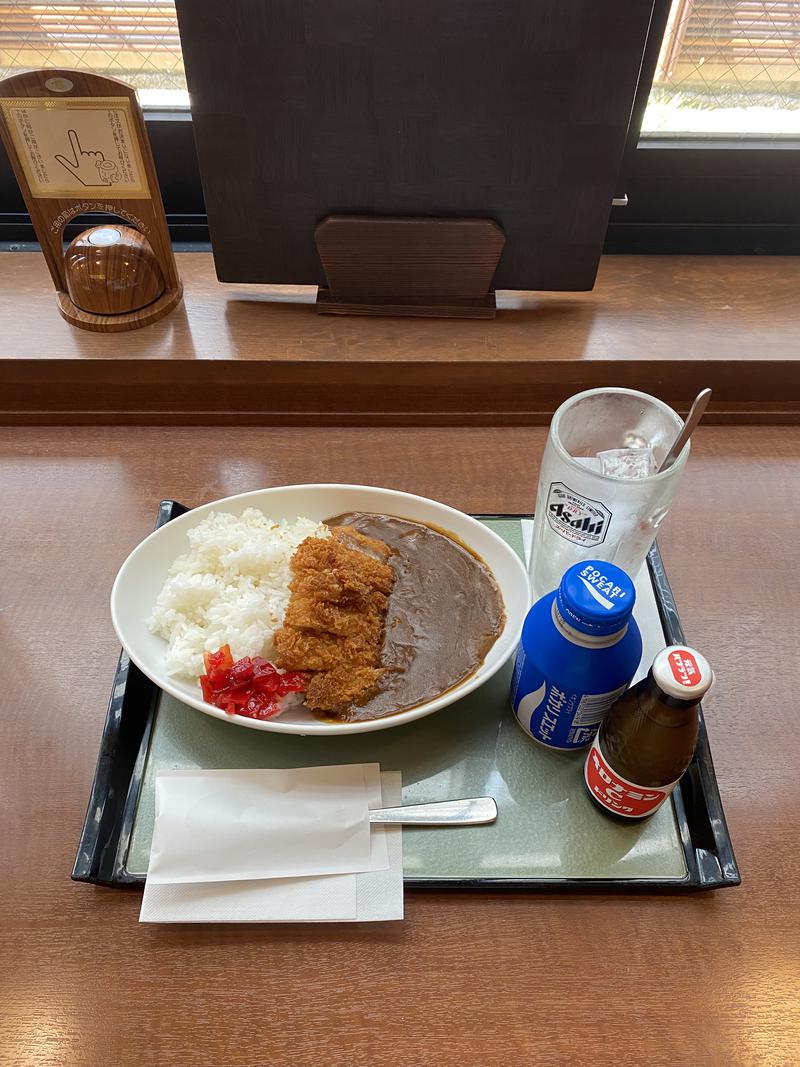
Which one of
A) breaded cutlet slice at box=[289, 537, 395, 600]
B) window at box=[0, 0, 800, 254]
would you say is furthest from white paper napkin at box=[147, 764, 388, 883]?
window at box=[0, 0, 800, 254]

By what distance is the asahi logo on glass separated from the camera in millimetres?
985

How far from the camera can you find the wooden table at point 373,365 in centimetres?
145

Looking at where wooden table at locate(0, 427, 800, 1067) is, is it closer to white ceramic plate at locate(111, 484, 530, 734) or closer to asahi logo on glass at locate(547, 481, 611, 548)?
white ceramic plate at locate(111, 484, 530, 734)

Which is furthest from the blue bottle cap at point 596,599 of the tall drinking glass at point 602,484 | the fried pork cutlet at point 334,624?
the fried pork cutlet at point 334,624

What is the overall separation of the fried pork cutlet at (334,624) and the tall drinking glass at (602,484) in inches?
10.2

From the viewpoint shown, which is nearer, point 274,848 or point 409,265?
point 274,848

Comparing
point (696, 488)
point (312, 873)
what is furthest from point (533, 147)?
point (312, 873)

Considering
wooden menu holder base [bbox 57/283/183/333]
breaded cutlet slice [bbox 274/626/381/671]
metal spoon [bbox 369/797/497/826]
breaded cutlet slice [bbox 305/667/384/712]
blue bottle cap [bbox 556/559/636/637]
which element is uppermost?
blue bottle cap [bbox 556/559/636/637]

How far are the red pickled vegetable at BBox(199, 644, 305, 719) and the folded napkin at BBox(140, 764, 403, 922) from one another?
0.25 feet

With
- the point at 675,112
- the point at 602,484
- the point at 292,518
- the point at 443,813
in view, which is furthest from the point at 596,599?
the point at 675,112

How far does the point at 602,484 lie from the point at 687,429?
119 mm

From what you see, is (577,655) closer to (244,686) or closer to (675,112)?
(244,686)

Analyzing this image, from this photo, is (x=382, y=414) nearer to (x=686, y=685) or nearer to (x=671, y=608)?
A: (x=671, y=608)

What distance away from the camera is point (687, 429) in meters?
0.93
